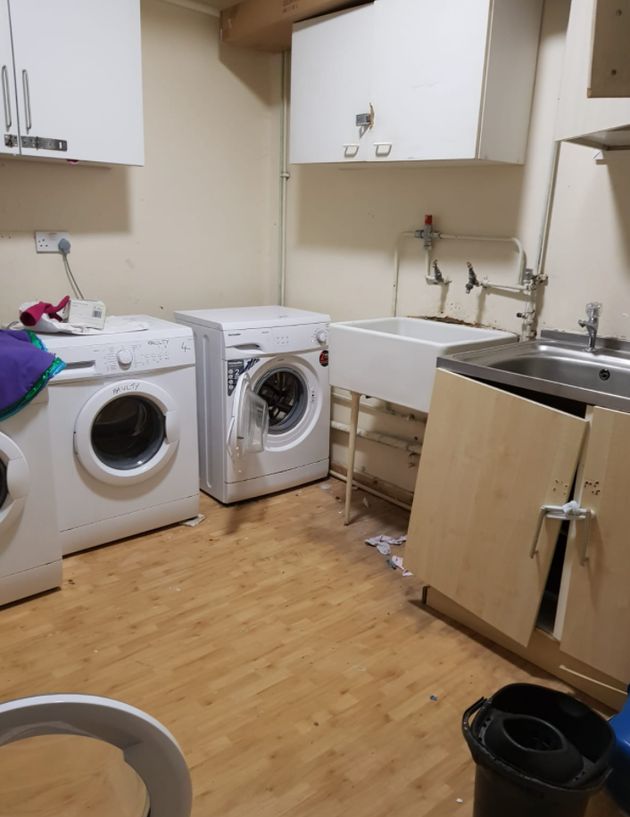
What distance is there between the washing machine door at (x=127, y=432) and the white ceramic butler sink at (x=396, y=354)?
0.70 metres

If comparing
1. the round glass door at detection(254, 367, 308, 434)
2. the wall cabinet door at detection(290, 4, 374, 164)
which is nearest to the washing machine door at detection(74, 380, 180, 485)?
the round glass door at detection(254, 367, 308, 434)

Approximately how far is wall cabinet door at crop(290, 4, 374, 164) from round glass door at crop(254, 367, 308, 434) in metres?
0.99

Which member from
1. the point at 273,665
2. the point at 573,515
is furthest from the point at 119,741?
the point at 573,515

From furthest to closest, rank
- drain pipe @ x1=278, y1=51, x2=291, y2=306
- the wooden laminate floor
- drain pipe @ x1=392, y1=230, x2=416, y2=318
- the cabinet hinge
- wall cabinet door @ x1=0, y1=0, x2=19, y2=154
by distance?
drain pipe @ x1=278, y1=51, x2=291, y2=306, drain pipe @ x1=392, y1=230, x2=416, y2=318, the cabinet hinge, wall cabinet door @ x1=0, y1=0, x2=19, y2=154, the wooden laminate floor

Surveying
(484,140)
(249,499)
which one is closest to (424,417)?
(249,499)

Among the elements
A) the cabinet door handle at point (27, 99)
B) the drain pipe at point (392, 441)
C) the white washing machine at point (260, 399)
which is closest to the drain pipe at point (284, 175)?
the white washing machine at point (260, 399)

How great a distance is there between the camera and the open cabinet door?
171 cm

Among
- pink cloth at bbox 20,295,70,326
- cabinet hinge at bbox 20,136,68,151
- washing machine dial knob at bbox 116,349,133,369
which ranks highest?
cabinet hinge at bbox 20,136,68,151

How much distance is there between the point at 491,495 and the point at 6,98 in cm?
206

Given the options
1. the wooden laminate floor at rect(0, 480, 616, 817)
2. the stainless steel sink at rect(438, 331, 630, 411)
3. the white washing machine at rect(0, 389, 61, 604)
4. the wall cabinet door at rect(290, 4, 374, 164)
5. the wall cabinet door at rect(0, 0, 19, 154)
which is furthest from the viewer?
the wall cabinet door at rect(290, 4, 374, 164)

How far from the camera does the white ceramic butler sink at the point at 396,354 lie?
2.16 meters

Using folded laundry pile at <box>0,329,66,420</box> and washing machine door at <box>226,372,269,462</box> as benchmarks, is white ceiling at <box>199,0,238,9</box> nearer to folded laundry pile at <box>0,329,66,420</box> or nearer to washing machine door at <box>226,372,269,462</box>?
washing machine door at <box>226,372,269,462</box>

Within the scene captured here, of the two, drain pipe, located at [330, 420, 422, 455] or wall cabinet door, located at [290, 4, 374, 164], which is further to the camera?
drain pipe, located at [330, 420, 422, 455]

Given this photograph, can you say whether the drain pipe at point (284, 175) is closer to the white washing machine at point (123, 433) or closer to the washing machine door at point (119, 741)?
the white washing machine at point (123, 433)
